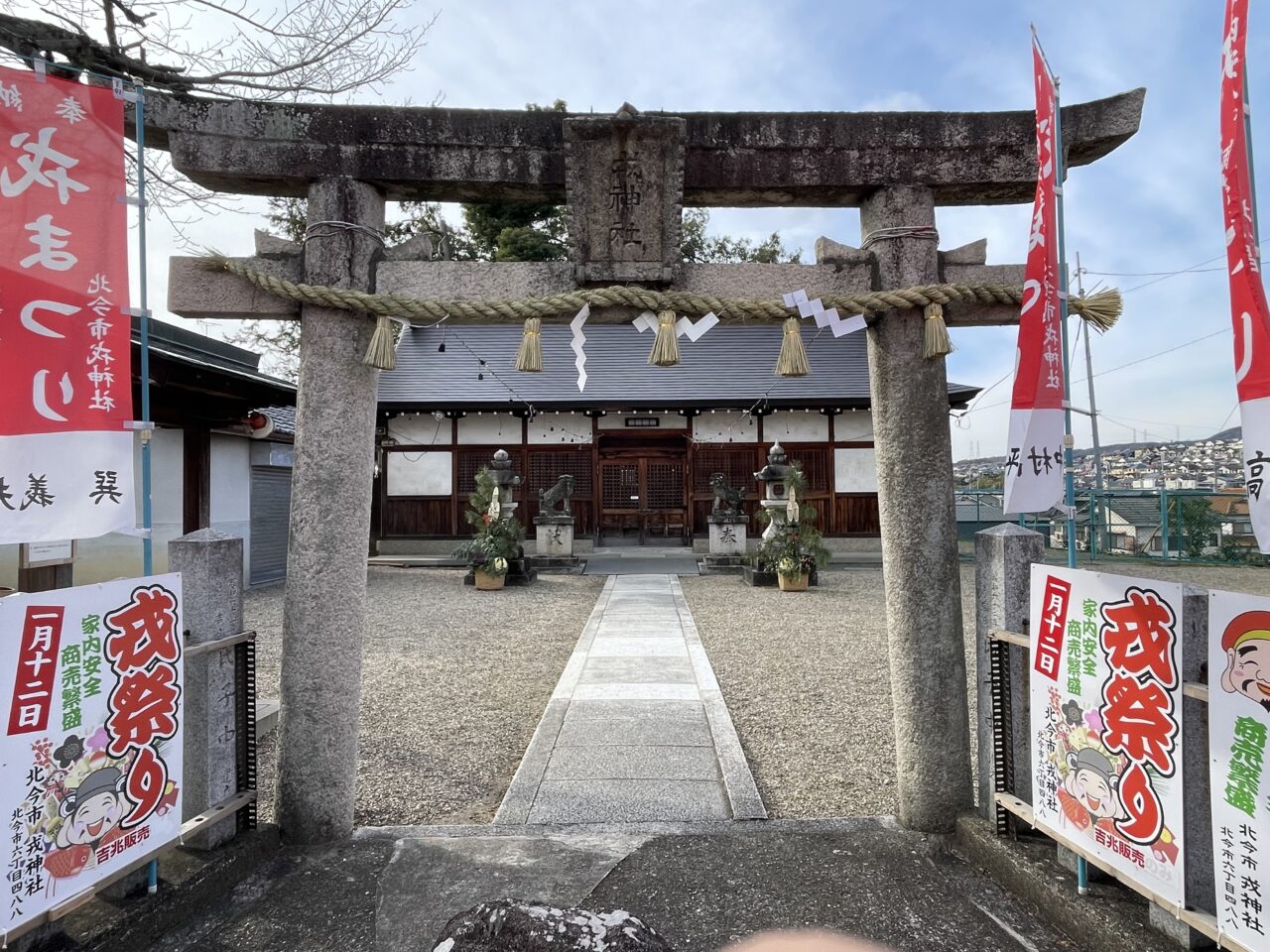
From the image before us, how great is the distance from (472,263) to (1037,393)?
2.31 metres

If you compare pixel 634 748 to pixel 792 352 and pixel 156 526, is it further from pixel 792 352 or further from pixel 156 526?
pixel 156 526

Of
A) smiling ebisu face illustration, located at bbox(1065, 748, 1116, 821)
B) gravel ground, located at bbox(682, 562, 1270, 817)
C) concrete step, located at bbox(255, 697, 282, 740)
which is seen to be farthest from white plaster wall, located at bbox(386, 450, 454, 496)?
smiling ebisu face illustration, located at bbox(1065, 748, 1116, 821)

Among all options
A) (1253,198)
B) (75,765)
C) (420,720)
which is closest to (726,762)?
(420,720)

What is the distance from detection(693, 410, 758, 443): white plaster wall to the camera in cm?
1638

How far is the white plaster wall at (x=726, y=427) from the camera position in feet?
53.7

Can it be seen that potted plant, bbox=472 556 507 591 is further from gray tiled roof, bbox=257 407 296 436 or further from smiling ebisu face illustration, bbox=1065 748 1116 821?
smiling ebisu face illustration, bbox=1065 748 1116 821

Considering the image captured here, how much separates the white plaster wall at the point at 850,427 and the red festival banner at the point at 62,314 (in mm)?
15441

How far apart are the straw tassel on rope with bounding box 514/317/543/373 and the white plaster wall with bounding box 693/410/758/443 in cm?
1364

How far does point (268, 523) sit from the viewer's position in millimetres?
12164

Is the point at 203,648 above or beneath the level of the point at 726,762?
above

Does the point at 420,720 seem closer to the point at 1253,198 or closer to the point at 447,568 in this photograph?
the point at 1253,198

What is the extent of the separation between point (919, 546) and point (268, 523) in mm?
12117

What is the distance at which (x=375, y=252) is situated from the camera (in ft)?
9.70

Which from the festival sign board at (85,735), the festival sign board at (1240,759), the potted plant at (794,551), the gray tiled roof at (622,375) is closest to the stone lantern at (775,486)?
the potted plant at (794,551)
